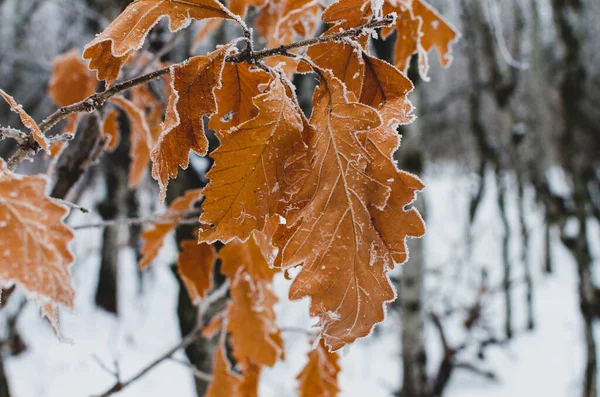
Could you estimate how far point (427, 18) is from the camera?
0.82 m

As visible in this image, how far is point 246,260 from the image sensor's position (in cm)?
99

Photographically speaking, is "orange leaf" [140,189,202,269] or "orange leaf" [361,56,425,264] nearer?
"orange leaf" [361,56,425,264]

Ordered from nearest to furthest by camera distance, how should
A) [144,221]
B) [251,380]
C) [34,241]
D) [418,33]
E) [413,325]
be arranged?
[34,241], [418,33], [144,221], [251,380], [413,325]

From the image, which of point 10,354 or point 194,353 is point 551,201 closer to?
point 194,353

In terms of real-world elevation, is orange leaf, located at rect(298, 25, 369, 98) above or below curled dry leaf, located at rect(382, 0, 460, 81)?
below

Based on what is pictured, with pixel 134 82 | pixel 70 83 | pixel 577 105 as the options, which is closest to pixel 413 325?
pixel 577 105

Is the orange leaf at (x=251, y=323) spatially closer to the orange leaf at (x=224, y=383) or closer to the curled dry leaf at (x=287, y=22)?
the orange leaf at (x=224, y=383)

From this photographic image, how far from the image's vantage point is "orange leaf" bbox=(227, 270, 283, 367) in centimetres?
108

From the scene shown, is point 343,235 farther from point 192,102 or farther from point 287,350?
point 287,350

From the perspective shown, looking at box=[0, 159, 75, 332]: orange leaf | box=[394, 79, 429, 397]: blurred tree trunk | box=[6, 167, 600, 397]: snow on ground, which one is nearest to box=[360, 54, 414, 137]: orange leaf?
→ box=[0, 159, 75, 332]: orange leaf

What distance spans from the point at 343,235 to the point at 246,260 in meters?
0.52

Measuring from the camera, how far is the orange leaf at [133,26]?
0.48 meters

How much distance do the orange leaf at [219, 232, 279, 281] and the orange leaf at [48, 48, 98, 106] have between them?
65 centimetres

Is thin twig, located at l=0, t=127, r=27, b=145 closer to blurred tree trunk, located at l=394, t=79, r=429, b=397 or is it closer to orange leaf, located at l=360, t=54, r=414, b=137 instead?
orange leaf, located at l=360, t=54, r=414, b=137
